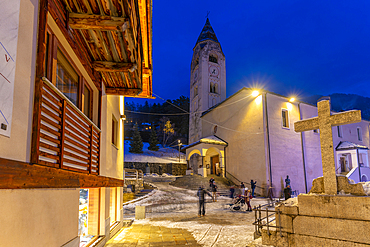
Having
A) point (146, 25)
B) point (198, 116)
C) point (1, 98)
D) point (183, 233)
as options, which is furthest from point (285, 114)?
point (1, 98)

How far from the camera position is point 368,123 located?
3288cm

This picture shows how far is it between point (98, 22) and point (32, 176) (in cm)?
270

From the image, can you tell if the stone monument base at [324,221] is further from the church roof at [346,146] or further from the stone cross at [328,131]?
the church roof at [346,146]

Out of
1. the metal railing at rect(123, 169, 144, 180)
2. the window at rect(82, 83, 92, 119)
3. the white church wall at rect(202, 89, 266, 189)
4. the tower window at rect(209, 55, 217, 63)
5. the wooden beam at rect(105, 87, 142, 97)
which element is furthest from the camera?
the tower window at rect(209, 55, 217, 63)

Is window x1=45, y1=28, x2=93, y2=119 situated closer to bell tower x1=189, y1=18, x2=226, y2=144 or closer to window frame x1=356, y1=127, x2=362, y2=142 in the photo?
bell tower x1=189, y1=18, x2=226, y2=144

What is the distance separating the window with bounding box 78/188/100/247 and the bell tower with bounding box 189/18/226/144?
30655 mm

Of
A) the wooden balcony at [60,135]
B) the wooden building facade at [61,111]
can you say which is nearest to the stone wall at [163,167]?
the wooden building facade at [61,111]

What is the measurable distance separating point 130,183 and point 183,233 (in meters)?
12.2

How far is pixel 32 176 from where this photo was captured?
2.81 meters

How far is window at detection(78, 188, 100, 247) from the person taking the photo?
Answer: 6469 mm

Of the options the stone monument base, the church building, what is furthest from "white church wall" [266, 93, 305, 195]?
the stone monument base

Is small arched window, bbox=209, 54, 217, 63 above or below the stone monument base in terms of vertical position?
above

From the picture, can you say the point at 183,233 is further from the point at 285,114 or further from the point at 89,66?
the point at 285,114

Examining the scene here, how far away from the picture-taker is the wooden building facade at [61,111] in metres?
2.56
